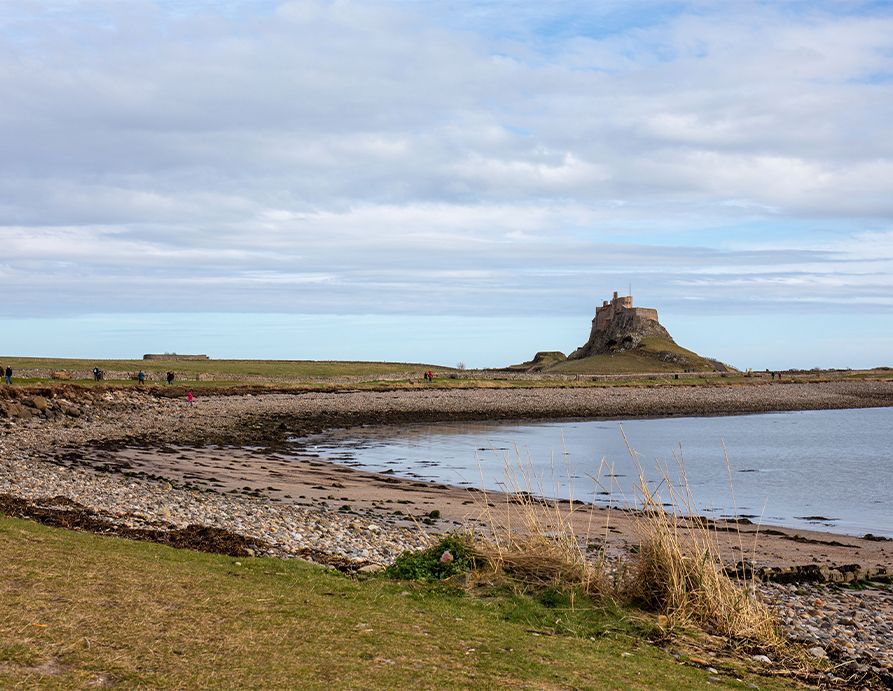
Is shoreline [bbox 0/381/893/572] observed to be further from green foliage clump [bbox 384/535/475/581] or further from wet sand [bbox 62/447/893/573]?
green foliage clump [bbox 384/535/475/581]

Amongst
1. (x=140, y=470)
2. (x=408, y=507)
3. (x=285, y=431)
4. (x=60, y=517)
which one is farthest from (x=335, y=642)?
(x=285, y=431)

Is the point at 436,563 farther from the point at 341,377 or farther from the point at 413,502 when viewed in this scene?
the point at 341,377

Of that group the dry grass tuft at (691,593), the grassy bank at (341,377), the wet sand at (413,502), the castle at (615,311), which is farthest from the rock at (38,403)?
the castle at (615,311)

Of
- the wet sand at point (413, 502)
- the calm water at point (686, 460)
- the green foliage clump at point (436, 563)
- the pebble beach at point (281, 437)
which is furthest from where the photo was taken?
the calm water at point (686, 460)

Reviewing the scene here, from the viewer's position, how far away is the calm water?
25781 millimetres

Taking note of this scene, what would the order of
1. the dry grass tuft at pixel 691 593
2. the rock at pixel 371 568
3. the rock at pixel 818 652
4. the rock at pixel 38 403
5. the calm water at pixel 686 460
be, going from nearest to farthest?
the rock at pixel 818 652, the dry grass tuft at pixel 691 593, the rock at pixel 371 568, the calm water at pixel 686 460, the rock at pixel 38 403

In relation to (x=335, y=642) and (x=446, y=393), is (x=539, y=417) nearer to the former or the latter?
(x=446, y=393)

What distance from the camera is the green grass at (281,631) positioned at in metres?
6.64

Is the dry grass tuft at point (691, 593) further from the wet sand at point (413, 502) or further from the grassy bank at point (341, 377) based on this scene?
the grassy bank at point (341, 377)

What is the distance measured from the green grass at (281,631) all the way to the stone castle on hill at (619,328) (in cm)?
12543

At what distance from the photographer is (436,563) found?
11.5 meters

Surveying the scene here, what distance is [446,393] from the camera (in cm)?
7419

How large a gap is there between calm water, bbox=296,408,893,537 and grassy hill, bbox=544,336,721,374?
54493 mm

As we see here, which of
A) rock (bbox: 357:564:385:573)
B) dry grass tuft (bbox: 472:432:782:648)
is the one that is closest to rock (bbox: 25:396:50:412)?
rock (bbox: 357:564:385:573)
